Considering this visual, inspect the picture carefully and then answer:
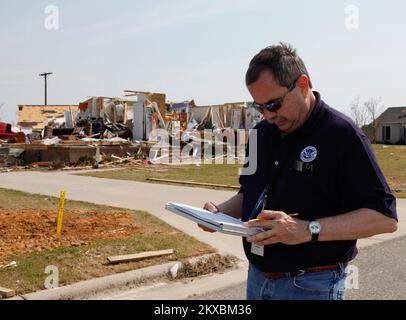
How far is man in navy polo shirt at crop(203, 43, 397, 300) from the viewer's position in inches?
90.0

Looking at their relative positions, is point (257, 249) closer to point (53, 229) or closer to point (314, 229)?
point (314, 229)

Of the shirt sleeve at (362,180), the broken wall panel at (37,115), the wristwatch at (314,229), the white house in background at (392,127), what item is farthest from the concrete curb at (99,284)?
the white house in background at (392,127)

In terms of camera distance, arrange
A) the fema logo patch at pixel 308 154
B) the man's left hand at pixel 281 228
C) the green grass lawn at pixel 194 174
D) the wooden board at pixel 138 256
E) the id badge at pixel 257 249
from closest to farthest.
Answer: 1. the man's left hand at pixel 281 228
2. the fema logo patch at pixel 308 154
3. the id badge at pixel 257 249
4. the wooden board at pixel 138 256
5. the green grass lawn at pixel 194 174

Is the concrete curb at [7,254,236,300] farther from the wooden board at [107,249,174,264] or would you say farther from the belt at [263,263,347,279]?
the belt at [263,263,347,279]

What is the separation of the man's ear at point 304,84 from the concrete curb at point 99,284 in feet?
11.5

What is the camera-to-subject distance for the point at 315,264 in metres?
2.43

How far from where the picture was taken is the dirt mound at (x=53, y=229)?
6566 mm

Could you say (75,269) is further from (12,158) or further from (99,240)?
(12,158)

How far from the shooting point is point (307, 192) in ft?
7.81

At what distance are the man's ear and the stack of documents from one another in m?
0.70

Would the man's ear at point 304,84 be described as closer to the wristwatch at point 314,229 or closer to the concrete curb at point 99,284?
the wristwatch at point 314,229

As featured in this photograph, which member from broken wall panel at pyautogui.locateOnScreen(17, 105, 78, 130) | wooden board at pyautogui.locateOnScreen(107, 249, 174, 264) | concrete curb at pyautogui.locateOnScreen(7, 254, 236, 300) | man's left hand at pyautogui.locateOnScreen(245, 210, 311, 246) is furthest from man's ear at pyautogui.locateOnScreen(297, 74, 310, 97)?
broken wall panel at pyautogui.locateOnScreen(17, 105, 78, 130)
